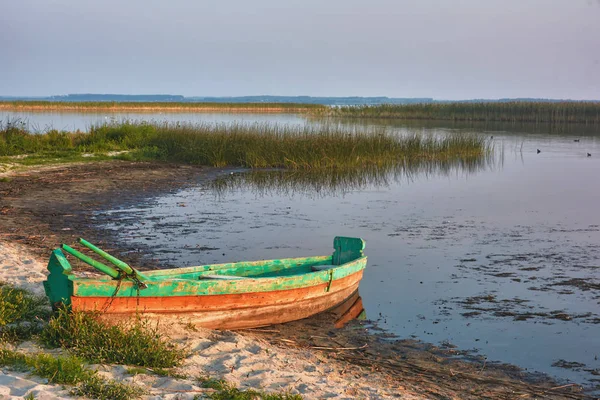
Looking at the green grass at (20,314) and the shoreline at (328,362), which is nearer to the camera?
the shoreline at (328,362)

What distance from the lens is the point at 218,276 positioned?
23.3 ft

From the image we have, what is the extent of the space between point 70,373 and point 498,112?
170 feet

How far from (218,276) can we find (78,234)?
185 inches

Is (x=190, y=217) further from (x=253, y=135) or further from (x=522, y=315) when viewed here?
(x=253, y=135)

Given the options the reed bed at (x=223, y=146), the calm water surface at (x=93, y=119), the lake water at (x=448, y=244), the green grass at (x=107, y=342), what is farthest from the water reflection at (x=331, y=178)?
the calm water surface at (x=93, y=119)

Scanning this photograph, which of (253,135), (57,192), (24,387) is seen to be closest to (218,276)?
(24,387)

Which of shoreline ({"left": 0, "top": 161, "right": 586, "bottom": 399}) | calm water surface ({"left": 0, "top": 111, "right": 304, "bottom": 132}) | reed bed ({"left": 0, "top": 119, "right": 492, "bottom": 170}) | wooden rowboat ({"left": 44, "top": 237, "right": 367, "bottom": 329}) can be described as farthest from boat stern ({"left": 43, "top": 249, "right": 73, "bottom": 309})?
calm water surface ({"left": 0, "top": 111, "right": 304, "bottom": 132})

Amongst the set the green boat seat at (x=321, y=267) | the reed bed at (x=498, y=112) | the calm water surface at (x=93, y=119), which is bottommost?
the green boat seat at (x=321, y=267)

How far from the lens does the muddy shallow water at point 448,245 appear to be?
730 cm

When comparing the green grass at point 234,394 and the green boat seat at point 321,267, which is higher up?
the green boat seat at point 321,267

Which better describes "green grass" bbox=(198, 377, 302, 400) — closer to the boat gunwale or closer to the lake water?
the boat gunwale

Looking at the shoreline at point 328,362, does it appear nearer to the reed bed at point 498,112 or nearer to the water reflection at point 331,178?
the water reflection at point 331,178

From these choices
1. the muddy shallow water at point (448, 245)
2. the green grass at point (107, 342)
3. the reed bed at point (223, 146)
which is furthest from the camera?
the reed bed at point (223, 146)

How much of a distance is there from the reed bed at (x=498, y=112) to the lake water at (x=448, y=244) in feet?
105
